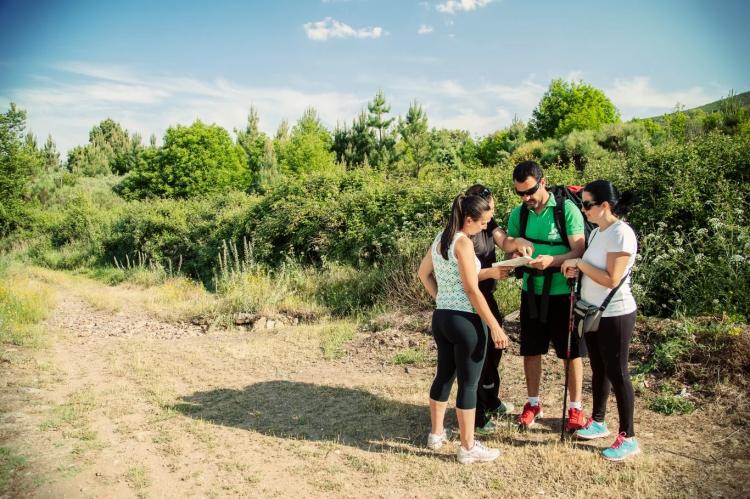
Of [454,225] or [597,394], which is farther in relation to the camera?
[597,394]

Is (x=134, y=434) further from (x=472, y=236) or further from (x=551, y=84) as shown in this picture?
(x=551, y=84)

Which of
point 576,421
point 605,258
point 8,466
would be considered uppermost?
point 605,258

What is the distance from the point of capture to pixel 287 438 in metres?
4.51

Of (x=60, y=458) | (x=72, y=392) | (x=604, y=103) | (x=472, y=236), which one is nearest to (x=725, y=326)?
(x=472, y=236)

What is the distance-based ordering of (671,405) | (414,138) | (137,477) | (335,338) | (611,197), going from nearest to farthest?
(611,197), (137,477), (671,405), (335,338), (414,138)

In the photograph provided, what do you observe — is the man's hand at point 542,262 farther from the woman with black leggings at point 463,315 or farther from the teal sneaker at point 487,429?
the teal sneaker at point 487,429

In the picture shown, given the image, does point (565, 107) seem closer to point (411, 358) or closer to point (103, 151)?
point (411, 358)

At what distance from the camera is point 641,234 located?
705 cm

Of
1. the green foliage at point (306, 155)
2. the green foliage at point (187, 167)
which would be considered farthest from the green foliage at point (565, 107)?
the green foliage at point (187, 167)

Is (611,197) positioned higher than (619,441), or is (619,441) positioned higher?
(611,197)

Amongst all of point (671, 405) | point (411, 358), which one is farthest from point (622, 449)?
point (411, 358)

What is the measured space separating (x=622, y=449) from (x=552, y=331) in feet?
3.17

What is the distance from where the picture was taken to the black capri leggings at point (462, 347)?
3631 millimetres

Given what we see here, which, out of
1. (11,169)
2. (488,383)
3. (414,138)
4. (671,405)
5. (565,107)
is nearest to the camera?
(488,383)
